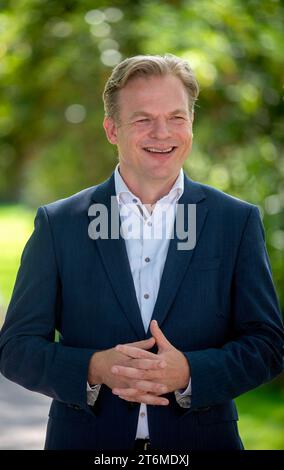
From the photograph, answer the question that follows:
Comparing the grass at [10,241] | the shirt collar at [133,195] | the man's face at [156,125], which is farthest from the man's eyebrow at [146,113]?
the grass at [10,241]

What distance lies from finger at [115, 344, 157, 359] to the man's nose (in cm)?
64

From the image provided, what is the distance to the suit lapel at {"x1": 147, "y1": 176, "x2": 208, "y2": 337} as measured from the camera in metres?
2.72

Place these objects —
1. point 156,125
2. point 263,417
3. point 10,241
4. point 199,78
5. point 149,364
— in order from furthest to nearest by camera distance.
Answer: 1. point 10,241
2. point 263,417
3. point 199,78
4. point 156,125
5. point 149,364

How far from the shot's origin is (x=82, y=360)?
8.80 ft

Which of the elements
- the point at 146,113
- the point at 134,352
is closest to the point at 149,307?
the point at 134,352

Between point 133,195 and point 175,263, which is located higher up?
point 133,195

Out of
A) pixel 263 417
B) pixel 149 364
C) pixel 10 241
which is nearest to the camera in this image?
pixel 149 364

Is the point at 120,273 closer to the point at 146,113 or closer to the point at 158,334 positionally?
the point at 158,334

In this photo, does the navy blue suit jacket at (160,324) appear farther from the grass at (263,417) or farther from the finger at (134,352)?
the grass at (263,417)

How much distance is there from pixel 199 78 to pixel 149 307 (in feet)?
13.0

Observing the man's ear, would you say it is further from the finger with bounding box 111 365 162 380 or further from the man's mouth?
the finger with bounding box 111 365 162 380

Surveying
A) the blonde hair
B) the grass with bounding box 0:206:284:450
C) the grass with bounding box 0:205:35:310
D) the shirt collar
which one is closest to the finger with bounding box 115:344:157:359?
the shirt collar

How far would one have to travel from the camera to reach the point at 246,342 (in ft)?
8.82

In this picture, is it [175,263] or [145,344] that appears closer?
[145,344]
